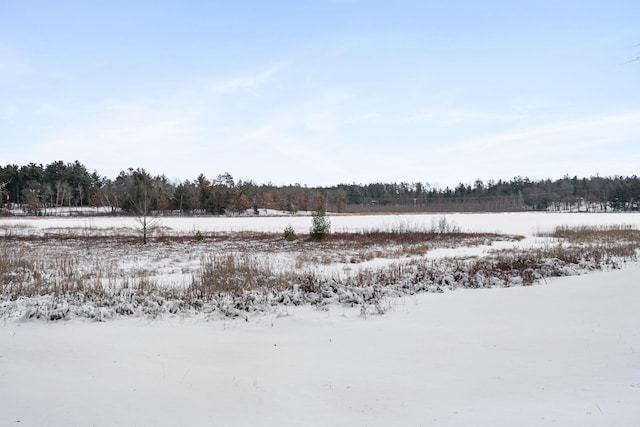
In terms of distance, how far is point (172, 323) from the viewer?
24.3ft

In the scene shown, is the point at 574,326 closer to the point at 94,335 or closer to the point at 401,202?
the point at 94,335

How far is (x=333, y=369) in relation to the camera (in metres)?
5.20

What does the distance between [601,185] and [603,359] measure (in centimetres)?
16943

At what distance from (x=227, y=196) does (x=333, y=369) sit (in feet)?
280

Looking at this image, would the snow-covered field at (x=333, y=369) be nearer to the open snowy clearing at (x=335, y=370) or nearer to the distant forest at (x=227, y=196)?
the open snowy clearing at (x=335, y=370)

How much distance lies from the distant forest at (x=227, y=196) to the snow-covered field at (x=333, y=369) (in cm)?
3146

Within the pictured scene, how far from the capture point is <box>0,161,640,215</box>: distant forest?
86812 millimetres

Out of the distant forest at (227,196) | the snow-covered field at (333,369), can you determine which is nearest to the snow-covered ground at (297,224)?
the distant forest at (227,196)

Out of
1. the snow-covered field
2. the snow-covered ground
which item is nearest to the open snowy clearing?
the snow-covered field

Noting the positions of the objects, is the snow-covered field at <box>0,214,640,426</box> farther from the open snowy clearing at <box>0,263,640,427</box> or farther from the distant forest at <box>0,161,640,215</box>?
the distant forest at <box>0,161,640,215</box>

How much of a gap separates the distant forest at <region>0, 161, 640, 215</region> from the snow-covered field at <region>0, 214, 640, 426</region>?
31.5 m

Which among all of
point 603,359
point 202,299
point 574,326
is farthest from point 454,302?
point 202,299

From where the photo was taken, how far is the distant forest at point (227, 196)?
86812mm

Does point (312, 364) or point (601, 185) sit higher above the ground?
point (601, 185)
